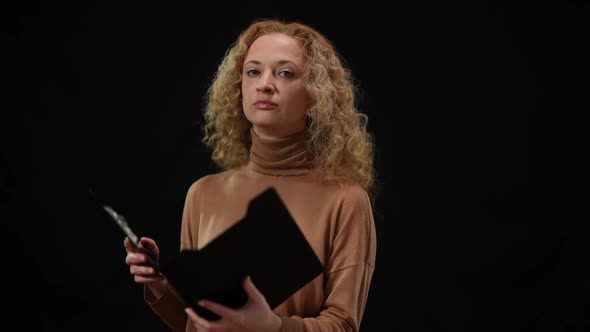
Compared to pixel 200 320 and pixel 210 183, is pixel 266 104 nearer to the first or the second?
pixel 210 183

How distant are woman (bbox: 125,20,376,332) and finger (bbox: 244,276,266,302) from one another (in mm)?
261

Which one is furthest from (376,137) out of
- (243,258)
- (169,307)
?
(243,258)

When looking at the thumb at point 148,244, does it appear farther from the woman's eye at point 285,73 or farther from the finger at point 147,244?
the woman's eye at point 285,73

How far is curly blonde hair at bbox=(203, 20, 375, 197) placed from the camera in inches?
90.7

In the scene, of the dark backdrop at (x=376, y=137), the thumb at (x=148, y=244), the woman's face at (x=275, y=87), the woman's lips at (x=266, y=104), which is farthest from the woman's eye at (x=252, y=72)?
the dark backdrop at (x=376, y=137)

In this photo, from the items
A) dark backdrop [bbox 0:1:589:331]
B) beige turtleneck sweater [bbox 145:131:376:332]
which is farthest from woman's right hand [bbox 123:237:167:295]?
dark backdrop [bbox 0:1:589:331]

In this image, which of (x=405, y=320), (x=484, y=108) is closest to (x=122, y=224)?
(x=405, y=320)

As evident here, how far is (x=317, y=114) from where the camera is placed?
2.30 meters

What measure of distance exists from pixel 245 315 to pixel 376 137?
2008 millimetres

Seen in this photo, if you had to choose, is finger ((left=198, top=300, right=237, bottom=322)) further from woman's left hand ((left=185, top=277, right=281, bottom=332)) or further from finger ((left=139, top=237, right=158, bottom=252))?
finger ((left=139, top=237, right=158, bottom=252))

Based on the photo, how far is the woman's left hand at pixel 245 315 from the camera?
1837 millimetres

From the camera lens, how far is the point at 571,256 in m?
3.52

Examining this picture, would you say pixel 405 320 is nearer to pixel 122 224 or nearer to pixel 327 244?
pixel 327 244

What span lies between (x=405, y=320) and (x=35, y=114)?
197 centimetres
